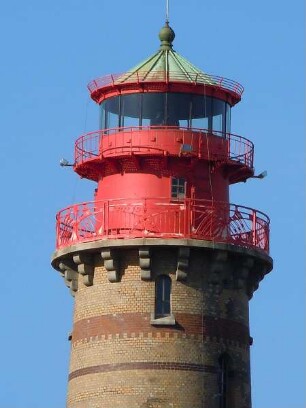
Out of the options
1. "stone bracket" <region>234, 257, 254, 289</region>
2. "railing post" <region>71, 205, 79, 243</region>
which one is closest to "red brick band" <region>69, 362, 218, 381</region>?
"stone bracket" <region>234, 257, 254, 289</region>

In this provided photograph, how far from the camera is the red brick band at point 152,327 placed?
65.2 m

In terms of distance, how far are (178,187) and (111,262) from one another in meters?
2.76

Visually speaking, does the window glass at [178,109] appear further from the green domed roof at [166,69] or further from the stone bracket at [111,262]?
the stone bracket at [111,262]

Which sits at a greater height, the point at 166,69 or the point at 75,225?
the point at 166,69

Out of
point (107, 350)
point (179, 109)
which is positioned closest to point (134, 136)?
point (179, 109)

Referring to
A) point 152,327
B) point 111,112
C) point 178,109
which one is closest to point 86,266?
point 152,327

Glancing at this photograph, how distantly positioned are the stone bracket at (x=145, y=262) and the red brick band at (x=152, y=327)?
3.38 ft

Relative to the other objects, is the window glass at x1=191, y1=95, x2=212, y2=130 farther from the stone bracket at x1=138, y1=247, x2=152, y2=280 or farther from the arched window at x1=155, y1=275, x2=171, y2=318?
the arched window at x1=155, y1=275, x2=171, y2=318

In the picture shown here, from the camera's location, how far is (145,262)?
6531 centimetres

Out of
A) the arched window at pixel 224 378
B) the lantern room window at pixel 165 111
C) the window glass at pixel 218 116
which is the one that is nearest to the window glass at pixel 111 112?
the lantern room window at pixel 165 111

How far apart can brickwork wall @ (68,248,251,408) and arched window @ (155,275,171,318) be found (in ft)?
0.48

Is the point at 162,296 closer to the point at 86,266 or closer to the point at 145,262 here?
the point at 145,262

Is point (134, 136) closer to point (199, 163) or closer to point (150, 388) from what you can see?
point (199, 163)

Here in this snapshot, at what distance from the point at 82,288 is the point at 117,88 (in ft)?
18.0
